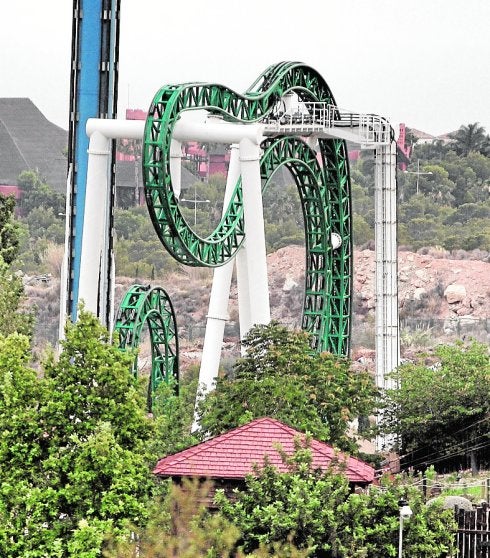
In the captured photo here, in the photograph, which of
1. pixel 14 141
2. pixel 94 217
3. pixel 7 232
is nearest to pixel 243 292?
pixel 94 217

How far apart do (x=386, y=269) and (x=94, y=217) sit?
13143mm

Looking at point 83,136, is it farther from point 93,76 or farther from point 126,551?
point 126,551

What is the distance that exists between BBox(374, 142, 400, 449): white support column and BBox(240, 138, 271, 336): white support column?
9.71m

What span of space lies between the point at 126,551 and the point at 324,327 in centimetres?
3172

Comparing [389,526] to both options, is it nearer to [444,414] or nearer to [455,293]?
[444,414]

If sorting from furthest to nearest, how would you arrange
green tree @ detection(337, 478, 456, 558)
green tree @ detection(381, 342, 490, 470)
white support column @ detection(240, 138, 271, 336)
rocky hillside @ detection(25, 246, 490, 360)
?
rocky hillside @ detection(25, 246, 490, 360) → green tree @ detection(381, 342, 490, 470) → white support column @ detection(240, 138, 271, 336) → green tree @ detection(337, 478, 456, 558)

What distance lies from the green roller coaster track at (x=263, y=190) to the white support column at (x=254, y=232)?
732 mm

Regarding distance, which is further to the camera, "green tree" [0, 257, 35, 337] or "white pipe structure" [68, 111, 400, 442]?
"green tree" [0, 257, 35, 337]

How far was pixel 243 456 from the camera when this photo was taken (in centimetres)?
3194

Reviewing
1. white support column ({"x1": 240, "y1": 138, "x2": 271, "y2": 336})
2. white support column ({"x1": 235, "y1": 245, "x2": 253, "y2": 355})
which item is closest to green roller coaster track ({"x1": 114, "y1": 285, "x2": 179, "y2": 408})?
white support column ({"x1": 235, "y1": 245, "x2": 253, "y2": 355})

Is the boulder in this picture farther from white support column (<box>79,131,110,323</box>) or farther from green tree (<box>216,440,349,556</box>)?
green tree (<box>216,440,349,556</box>)

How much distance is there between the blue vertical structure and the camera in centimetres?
5194

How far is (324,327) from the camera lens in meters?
58.6

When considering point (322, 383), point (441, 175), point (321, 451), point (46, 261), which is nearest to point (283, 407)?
point (322, 383)
